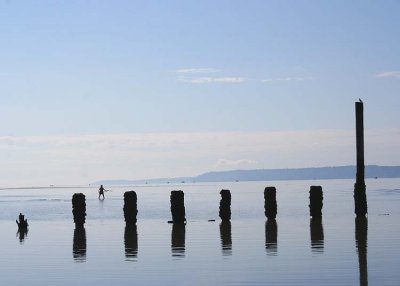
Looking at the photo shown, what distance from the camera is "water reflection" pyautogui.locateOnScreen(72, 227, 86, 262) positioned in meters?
24.1

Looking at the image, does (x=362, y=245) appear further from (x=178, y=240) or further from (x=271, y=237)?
(x=178, y=240)

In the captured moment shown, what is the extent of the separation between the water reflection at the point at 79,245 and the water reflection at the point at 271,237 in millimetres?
5509

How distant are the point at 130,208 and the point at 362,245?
16051mm

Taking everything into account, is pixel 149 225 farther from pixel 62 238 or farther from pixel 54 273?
pixel 54 273

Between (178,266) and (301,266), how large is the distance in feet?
10.5

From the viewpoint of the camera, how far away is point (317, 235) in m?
29.4

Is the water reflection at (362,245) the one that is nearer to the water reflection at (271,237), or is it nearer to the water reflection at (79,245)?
the water reflection at (271,237)

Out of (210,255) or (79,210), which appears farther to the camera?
(79,210)

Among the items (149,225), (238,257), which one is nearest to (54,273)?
(238,257)

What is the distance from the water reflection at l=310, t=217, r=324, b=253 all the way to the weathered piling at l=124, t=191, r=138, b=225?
8.34 meters

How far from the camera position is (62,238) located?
104 ft

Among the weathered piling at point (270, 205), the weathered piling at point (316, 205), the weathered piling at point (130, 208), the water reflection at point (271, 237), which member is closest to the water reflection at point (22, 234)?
the weathered piling at point (130, 208)

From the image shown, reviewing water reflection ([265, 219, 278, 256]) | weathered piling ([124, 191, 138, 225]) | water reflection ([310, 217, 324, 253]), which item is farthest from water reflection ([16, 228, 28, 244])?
water reflection ([310, 217, 324, 253])

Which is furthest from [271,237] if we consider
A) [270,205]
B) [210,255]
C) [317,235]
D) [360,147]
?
[270,205]
